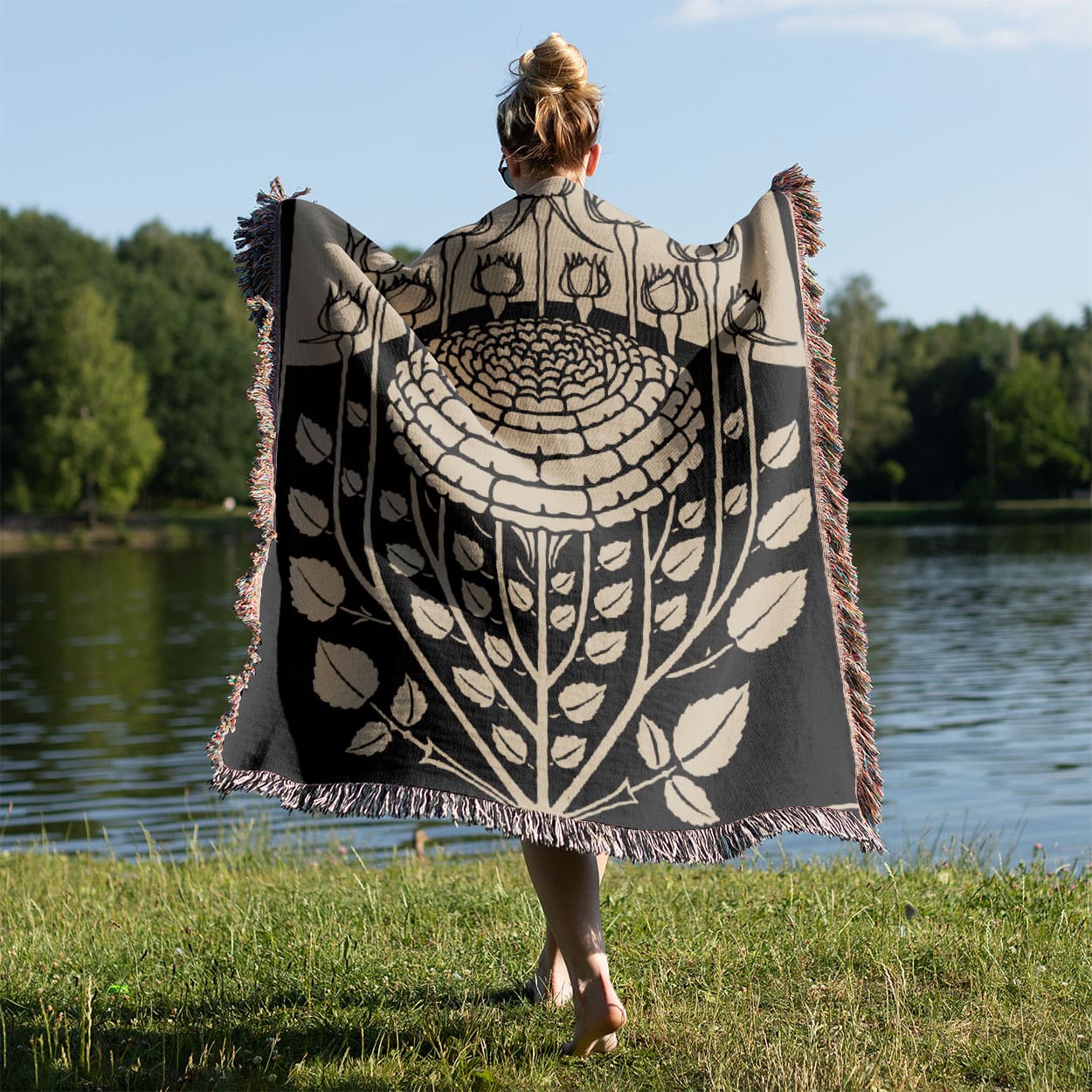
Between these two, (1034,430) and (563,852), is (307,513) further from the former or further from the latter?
(1034,430)

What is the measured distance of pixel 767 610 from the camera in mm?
2994

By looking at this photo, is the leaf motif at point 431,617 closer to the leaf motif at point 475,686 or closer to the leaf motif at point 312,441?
the leaf motif at point 475,686

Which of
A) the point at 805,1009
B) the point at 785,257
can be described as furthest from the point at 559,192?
the point at 805,1009

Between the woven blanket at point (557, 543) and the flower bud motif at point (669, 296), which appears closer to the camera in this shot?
the woven blanket at point (557, 543)

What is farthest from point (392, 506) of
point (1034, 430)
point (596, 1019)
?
point (1034, 430)

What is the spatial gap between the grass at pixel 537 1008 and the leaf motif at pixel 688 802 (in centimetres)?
44

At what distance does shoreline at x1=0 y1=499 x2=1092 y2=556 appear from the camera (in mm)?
46781

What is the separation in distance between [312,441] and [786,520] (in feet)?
3.50

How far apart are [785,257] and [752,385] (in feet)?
1.01

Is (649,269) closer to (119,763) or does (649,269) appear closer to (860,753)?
(860,753)

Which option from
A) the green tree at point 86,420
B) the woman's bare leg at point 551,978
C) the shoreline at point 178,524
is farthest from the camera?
the shoreline at point 178,524

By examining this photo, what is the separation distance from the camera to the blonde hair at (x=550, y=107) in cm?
298

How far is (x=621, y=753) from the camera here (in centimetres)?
287

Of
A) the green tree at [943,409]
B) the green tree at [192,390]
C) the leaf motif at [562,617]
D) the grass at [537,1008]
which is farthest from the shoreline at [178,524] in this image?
the leaf motif at [562,617]
